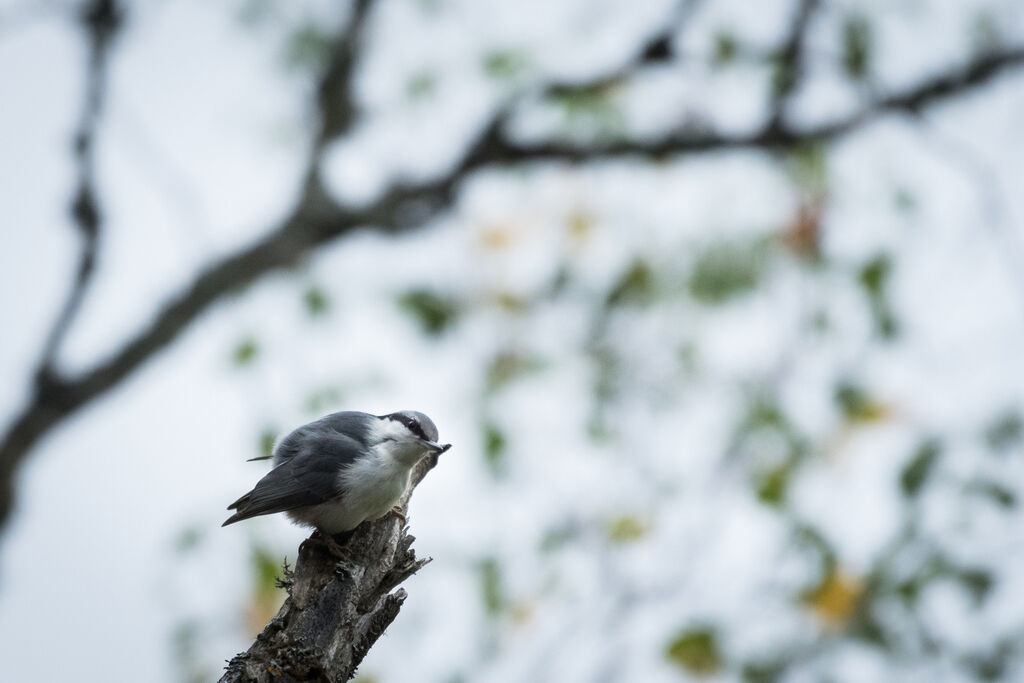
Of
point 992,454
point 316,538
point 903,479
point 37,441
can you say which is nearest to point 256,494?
point 316,538

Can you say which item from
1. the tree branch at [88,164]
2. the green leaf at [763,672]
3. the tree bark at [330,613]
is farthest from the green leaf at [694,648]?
the tree branch at [88,164]

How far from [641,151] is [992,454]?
3.21 metres

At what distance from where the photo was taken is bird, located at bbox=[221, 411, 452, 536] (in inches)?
139

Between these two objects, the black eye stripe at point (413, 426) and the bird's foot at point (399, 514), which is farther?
the black eye stripe at point (413, 426)

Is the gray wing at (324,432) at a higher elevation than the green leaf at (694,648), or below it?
below

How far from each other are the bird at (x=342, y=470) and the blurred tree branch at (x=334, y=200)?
316 cm

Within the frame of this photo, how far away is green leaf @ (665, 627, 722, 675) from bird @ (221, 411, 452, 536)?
2741mm

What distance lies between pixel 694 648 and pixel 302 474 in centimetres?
328

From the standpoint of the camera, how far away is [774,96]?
700cm

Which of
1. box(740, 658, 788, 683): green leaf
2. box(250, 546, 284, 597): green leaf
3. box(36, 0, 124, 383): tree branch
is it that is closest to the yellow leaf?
box(740, 658, 788, 683): green leaf

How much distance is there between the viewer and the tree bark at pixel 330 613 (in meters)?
2.69

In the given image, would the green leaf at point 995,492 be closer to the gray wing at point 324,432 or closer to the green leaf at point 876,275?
the green leaf at point 876,275

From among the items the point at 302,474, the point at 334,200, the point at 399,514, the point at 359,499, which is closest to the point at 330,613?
the point at 359,499

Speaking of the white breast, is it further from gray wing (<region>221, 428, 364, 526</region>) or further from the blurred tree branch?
the blurred tree branch
